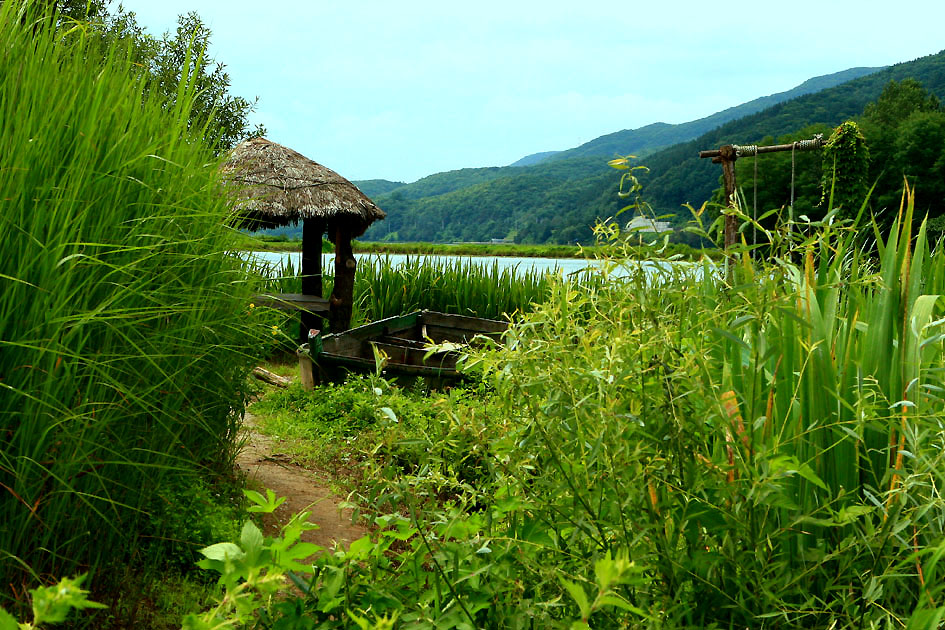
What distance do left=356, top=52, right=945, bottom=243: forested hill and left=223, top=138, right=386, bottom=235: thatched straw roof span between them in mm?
32307

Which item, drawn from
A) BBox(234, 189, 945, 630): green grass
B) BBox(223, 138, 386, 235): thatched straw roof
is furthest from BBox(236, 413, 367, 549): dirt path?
BBox(223, 138, 386, 235): thatched straw roof

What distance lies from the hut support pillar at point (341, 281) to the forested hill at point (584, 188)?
3229 cm

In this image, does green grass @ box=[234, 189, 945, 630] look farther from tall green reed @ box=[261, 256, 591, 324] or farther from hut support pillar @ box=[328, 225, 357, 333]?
tall green reed @ box=[261, 256, 591, 324]

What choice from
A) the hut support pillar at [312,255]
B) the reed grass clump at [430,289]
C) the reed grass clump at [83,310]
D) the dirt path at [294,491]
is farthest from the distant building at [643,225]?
the reed grass clump at [430,289]

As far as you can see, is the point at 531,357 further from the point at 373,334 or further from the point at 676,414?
the point at 373,334

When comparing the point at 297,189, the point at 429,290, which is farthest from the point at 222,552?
the point at 429,290

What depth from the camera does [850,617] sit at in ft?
5.97

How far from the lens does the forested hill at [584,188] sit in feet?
163

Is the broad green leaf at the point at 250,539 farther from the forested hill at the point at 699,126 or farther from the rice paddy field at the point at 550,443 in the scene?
the forested hill at the point at 699,126

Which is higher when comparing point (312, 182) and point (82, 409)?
point (312, 182)

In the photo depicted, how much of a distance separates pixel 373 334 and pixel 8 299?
263 inches

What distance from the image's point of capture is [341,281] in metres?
10.4

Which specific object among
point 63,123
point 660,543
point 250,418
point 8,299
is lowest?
point 250,418

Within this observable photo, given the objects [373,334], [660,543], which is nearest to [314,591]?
[660,543]
